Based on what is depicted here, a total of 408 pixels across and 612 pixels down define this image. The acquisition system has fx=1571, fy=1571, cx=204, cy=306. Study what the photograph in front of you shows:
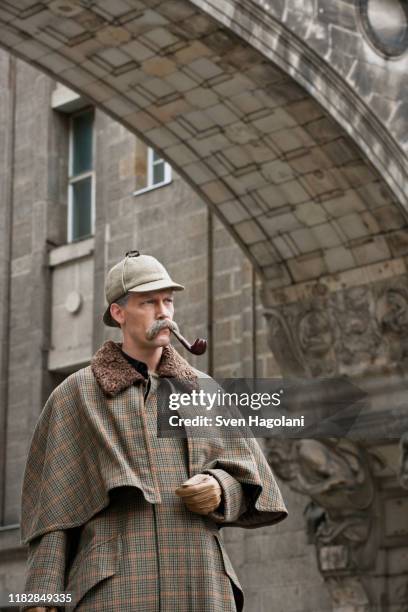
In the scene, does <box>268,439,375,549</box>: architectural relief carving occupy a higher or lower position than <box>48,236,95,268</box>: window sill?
lower

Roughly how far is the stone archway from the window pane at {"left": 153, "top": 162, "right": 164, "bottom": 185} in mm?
3785

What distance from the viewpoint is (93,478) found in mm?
3916

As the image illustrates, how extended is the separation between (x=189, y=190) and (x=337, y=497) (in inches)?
163

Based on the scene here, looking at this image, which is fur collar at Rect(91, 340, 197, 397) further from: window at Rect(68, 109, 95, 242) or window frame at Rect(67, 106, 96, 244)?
window at Rect(68, 109, 95, 242)

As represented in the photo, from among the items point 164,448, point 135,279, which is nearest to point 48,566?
point 164,448

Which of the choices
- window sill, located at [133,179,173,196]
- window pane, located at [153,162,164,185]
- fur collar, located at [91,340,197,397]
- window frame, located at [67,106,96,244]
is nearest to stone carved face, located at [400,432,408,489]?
window sill, located at [133,179,173,196]

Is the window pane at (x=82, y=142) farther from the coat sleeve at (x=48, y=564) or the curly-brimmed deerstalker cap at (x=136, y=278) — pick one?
the coat sleeve at (x=48, y=564)

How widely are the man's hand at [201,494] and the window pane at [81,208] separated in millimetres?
13751

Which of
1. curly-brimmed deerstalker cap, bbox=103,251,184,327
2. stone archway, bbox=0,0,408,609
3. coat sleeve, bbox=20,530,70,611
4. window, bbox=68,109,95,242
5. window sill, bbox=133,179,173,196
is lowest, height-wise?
coat sleeve, bbox=20,530,70,611

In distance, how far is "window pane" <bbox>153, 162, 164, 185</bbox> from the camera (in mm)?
16141

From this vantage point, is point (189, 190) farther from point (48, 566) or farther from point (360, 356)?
point (48, 566)

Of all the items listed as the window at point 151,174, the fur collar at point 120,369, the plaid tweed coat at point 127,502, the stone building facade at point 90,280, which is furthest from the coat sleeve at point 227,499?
the window at point 151,174

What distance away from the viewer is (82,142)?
1780cm

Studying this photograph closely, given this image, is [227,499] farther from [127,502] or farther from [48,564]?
[48,564]
